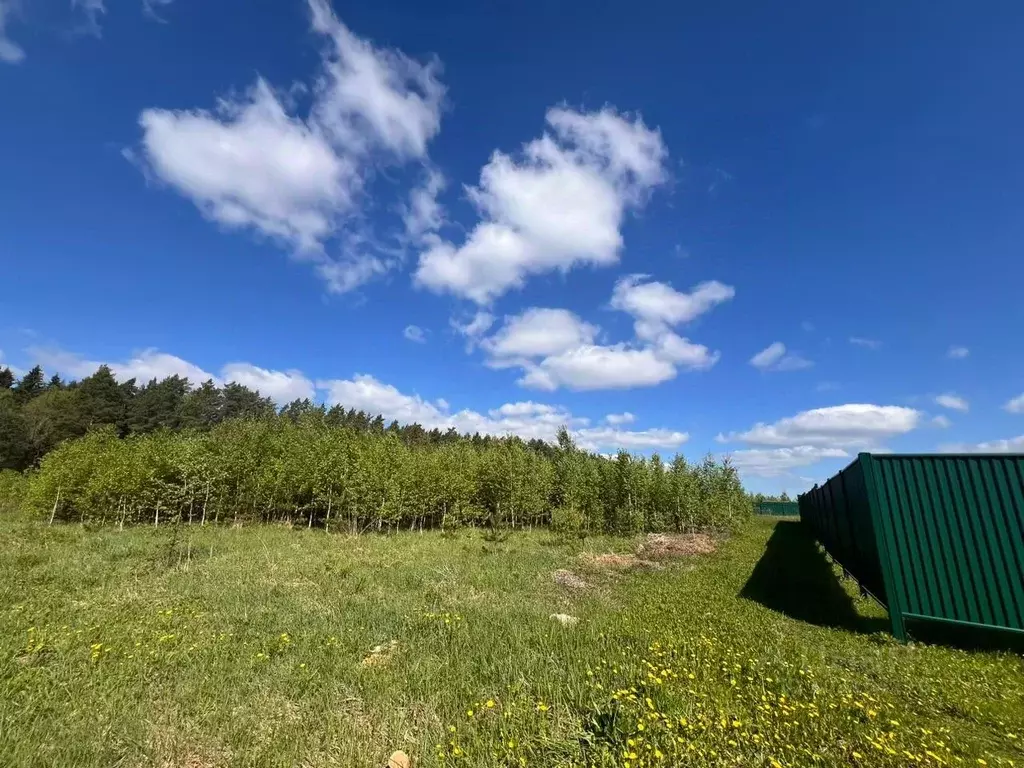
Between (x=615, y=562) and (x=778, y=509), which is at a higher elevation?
(x=778, y=509)

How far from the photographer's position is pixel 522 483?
144 ft

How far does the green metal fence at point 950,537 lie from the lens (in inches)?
340

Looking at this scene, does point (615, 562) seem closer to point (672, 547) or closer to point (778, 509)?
point (672, 547)

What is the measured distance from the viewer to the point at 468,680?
253 inches

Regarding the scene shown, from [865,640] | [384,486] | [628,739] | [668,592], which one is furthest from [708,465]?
[628,739]

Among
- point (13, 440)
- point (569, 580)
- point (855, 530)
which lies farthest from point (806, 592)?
point (13, 440)

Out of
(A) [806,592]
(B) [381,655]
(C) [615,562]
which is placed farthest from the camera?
(C) [615,562]

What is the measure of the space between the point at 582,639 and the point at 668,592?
6.80m

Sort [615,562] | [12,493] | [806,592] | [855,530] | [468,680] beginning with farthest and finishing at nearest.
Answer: [12,493] < [615,562] < [806,592] < [855,530] < [468,680]

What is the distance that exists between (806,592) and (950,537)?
6.10 meters

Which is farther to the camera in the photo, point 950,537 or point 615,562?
point 615,562

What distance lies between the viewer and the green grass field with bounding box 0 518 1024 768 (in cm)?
470

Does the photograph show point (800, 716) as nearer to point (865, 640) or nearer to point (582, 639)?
point (582, 639)

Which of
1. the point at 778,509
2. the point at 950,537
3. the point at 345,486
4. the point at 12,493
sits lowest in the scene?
the point at 12,493
